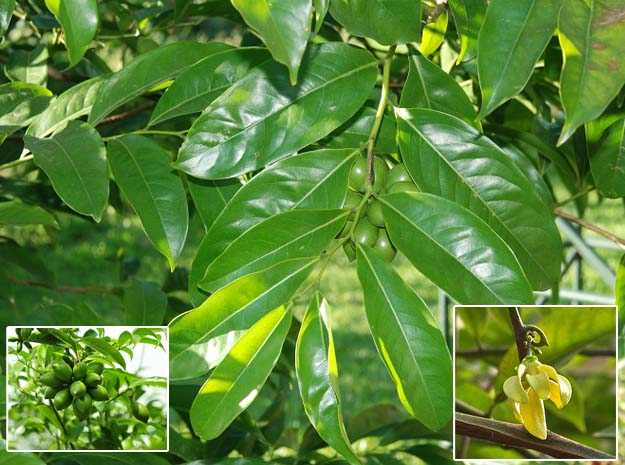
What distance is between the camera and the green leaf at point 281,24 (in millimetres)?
397

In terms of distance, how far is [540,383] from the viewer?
19.6 inches

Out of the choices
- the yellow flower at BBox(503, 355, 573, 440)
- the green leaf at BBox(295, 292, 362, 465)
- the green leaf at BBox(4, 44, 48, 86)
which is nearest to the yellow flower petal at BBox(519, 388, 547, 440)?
the yellow flower at BBox(503, 355, 573, 440)

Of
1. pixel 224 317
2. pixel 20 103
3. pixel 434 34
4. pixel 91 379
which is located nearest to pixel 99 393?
pixel 91 379

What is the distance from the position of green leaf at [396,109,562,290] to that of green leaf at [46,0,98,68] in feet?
0.64

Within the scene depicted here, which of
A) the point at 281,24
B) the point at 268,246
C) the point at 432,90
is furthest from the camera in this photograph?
the point at 432,90

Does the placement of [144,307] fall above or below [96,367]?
below

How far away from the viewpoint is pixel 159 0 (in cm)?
100

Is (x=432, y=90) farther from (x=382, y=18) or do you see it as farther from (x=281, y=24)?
(x=281, y=24)

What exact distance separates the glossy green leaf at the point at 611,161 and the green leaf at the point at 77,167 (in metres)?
0.32

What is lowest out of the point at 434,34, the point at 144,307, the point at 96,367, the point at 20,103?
the point at 144,307

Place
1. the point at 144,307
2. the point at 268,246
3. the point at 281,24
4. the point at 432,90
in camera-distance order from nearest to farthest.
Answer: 1. the point at 281,24
2. the point at 268,246
3. the point at 432,90
4. the point at 144,307

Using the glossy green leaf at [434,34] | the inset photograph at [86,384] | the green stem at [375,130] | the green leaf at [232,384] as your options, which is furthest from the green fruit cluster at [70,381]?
the glossy green leaf at [434,34]

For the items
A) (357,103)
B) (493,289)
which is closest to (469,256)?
(493,289)

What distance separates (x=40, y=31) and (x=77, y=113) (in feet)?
1.31
